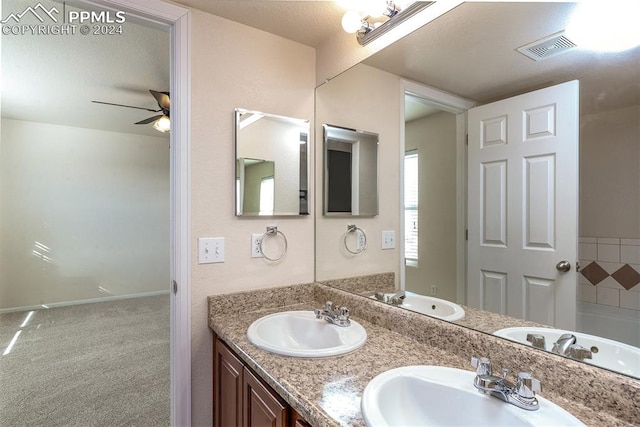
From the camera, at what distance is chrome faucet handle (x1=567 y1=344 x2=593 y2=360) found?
0.81 m

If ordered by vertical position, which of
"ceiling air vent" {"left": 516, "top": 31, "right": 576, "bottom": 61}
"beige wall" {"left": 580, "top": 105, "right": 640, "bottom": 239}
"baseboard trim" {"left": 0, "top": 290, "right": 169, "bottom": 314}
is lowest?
"baseboard trim" {"left": 0, "top": 290, "right": 169, "bottom": 314}

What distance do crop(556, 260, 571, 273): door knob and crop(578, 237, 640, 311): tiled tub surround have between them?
0.03m

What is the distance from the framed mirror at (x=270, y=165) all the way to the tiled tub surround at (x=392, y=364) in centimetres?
50

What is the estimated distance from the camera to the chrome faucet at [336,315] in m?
1.30

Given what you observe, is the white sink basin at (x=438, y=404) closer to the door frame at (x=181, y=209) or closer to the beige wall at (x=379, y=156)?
the beige wall at (x=379, y=156)

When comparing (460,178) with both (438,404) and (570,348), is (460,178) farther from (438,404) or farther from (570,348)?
(438,404)

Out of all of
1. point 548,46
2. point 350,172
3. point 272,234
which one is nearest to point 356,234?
point 350,172

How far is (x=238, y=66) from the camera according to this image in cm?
155

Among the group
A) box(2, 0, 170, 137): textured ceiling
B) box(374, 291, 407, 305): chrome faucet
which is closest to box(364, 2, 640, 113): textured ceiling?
box(374, 291, 407, 305): chrome faucet

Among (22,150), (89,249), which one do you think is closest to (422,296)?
(89,249)

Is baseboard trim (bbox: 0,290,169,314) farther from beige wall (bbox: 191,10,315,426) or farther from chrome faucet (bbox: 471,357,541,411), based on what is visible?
chrome faucet (bbox: 471,357,541,411)

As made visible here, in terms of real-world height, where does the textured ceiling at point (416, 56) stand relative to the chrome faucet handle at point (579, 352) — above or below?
above

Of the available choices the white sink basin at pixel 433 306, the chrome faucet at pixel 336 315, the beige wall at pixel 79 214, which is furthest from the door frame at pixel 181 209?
the beige wall at pixel 79 214

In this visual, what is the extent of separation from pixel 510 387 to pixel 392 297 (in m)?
0.64
